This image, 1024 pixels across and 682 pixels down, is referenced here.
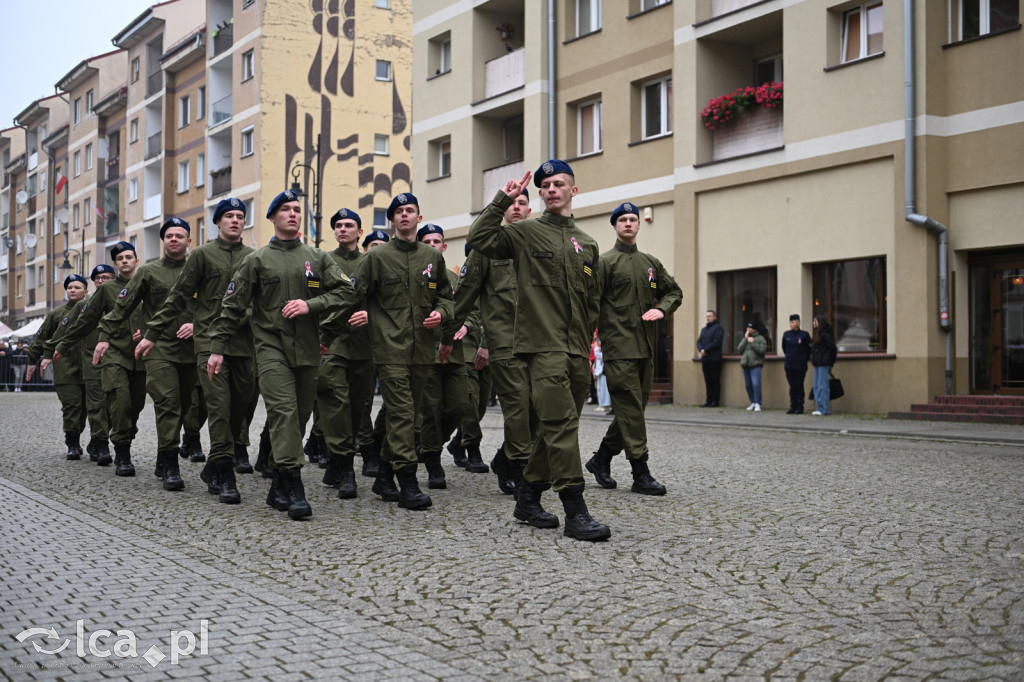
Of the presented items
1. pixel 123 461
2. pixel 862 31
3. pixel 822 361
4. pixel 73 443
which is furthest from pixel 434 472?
pixel 862 31

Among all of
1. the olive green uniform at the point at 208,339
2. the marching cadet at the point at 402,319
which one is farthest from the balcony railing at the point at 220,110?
the marching cadet at the point at 402,319

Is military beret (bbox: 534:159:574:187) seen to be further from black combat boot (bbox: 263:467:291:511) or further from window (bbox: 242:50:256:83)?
window (bbox: 242:50:256:83)

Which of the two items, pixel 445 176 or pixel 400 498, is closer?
pixel 400 498

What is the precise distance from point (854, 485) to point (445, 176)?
2358 cm

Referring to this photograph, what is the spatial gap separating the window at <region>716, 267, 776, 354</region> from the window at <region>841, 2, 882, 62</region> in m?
4.27

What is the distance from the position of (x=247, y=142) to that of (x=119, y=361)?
36542 mm

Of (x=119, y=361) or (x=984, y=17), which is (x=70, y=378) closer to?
(x=119, y=361)

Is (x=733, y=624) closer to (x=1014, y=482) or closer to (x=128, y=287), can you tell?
(x=1014, y=482)

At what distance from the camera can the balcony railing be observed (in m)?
48.0

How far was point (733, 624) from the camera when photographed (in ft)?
14.9

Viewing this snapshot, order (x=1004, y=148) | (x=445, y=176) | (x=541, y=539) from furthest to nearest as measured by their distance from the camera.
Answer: (x=445, y=176), (x=1004, y=148), (x=541, y=539)

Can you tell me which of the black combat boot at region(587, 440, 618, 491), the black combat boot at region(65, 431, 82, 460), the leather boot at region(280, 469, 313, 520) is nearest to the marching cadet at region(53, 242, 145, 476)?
the black combat boot at region(65, 431, 82, 460)

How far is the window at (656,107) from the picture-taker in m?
25.0

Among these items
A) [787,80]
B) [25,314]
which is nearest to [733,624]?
[787,80]
